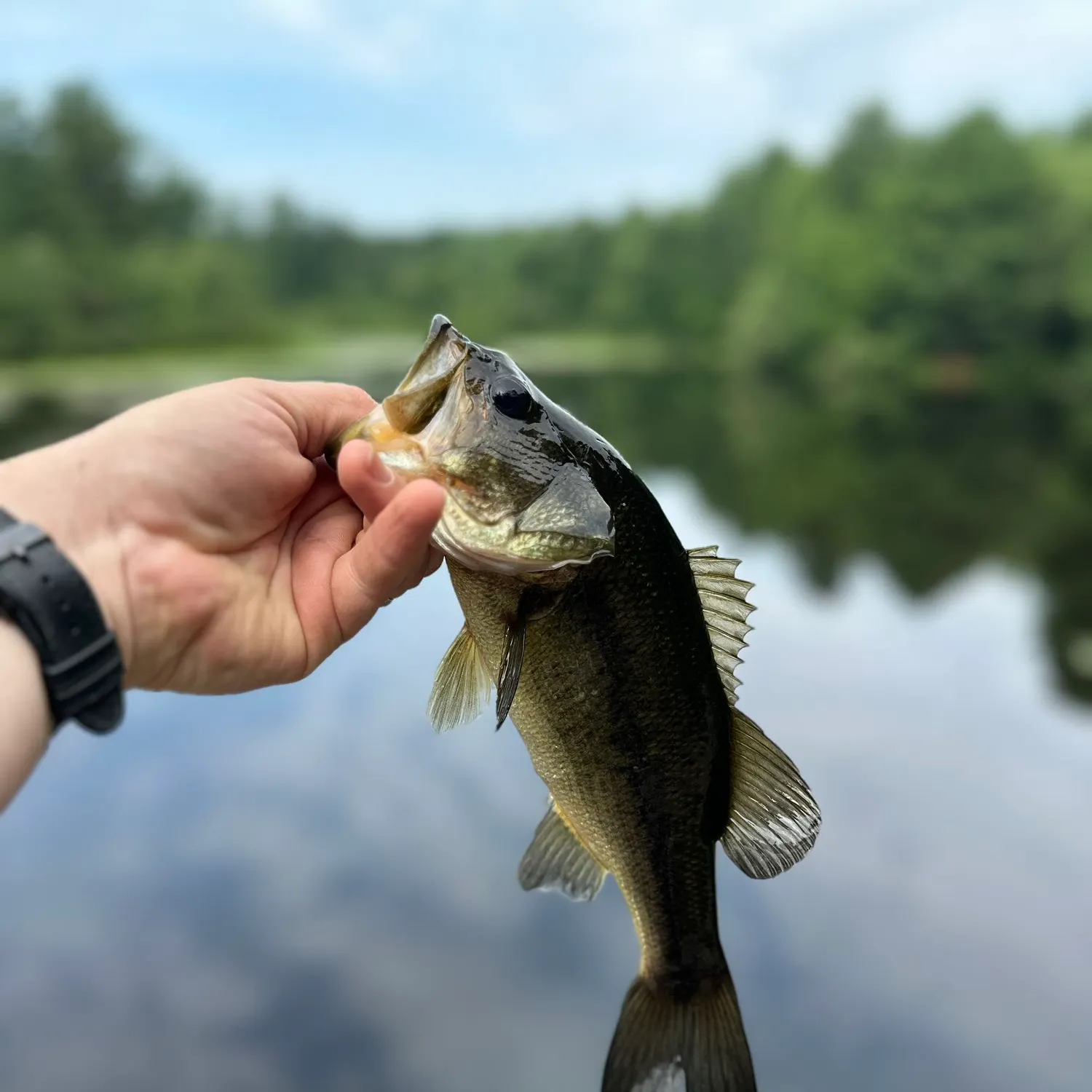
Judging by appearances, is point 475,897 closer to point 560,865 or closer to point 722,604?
point 560,865

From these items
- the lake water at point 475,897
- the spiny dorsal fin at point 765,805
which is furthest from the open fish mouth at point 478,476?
the lake water at point 475,897

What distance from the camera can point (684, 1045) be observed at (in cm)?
234

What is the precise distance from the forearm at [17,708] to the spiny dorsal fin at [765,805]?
5.38 ft

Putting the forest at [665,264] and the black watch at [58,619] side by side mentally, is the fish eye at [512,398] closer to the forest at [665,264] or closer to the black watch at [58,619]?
the black watch at [58,619]

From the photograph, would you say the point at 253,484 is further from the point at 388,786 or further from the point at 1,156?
the point at 1,156

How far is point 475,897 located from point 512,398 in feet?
21.8

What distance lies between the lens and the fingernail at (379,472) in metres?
1.99

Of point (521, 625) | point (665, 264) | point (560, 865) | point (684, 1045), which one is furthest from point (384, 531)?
point (665, 264)

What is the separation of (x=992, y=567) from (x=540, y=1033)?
1272 centimetres

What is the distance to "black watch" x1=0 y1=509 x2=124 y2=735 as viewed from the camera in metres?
1.82

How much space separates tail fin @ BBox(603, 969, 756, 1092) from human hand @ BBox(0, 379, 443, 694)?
4.40 feet

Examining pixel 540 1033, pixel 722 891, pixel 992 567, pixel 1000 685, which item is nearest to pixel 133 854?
pixel 540 1033

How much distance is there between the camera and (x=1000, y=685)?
35.9ft

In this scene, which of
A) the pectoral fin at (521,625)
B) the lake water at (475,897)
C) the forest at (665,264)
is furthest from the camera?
the forest at (665,264)
